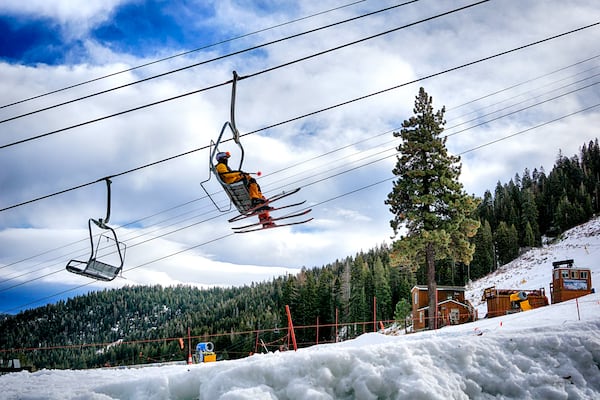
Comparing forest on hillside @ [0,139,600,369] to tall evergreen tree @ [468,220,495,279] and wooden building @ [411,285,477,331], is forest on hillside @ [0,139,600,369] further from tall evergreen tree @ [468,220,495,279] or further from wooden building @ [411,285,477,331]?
wooden building @ [411,285,477,331]

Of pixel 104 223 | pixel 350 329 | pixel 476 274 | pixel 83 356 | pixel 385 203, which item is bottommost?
pixel 83 356

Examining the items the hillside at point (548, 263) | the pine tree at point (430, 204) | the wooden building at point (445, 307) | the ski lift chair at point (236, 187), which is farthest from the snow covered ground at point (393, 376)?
the hillside at point (548, 263)

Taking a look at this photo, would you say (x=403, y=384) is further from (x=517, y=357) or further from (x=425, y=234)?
(x=425, y=234)

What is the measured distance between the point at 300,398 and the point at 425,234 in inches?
862

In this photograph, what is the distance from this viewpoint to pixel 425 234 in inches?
1016

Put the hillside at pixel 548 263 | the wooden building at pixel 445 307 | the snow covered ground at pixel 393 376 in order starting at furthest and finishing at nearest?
the hillside at pixel 548 263 → the wooden building at pixel 445 307 → the snow covered ground at pixel 393 376

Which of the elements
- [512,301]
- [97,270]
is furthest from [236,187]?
[512,301]

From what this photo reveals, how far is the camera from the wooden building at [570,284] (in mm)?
31109

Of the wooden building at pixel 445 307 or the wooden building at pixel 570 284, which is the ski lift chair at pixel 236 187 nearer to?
the wooden building at pixel 570 284

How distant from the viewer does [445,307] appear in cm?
4212

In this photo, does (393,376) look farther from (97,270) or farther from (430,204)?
(430,204)

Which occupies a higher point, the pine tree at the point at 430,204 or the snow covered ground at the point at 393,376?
the pine tree at the point at 430,204

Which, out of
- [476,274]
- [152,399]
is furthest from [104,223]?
[476,274]

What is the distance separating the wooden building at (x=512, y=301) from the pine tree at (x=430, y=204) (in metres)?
7.95
